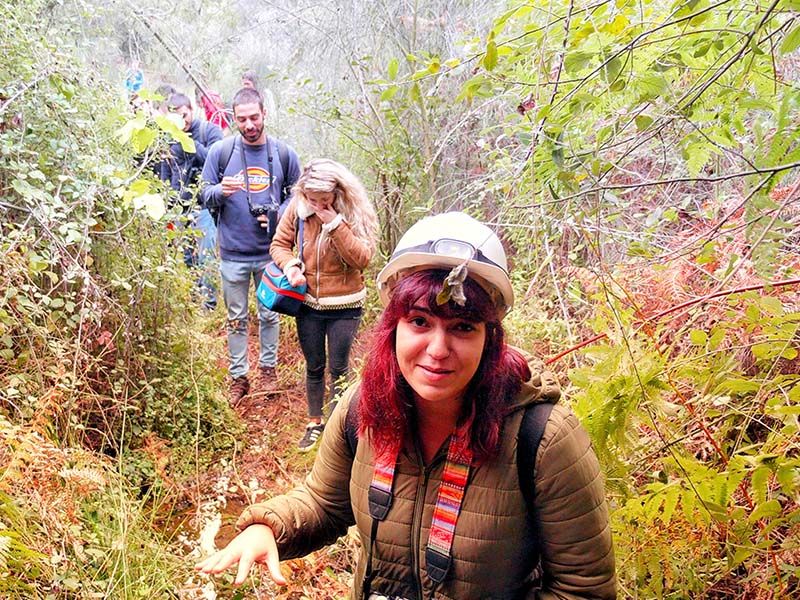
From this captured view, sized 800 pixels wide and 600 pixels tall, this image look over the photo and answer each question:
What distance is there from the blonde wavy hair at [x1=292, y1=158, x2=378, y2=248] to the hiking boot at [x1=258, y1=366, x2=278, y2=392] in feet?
5.81

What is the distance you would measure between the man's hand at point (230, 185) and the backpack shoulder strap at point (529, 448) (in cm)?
340

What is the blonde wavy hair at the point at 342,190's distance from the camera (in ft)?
11.4

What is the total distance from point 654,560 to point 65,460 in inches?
99.4

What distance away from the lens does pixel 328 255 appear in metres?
3.62

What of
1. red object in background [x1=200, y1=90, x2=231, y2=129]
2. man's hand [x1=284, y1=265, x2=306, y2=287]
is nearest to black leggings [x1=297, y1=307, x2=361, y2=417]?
man's hand [x1=284, y1=265, x2=306, y2=287]

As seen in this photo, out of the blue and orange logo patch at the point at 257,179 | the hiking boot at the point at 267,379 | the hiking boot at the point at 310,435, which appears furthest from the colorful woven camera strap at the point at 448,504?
the hiking boot at the point at 267,379

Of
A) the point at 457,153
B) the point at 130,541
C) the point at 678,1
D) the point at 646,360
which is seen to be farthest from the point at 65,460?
the point at 457,153

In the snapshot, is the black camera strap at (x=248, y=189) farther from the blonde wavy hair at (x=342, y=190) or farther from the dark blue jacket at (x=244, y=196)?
the blonde wavy hair at (x=342, y=190)

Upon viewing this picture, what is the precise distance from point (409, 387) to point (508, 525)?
1.47ft

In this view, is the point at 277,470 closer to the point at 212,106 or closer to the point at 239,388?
the point at 239,388

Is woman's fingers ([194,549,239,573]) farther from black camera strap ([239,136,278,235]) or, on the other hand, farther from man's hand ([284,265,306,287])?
black camera strap ([239,136,278,235])

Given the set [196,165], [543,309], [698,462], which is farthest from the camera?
[196,165]

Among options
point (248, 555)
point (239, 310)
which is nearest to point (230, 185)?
point (239, 310)

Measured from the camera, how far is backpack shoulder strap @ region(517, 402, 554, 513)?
1.42 metres
